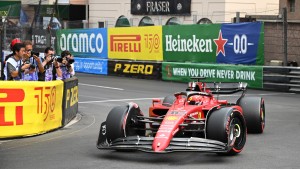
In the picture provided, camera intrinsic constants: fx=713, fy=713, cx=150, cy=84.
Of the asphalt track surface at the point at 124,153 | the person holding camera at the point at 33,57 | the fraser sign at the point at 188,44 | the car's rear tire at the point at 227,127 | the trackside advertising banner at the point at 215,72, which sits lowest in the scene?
the asphalt track surface at the point at 124,153

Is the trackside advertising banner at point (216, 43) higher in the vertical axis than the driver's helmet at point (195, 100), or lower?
higher

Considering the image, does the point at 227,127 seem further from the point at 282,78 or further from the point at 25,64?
the point at 282,78

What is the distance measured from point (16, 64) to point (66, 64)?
308 cm

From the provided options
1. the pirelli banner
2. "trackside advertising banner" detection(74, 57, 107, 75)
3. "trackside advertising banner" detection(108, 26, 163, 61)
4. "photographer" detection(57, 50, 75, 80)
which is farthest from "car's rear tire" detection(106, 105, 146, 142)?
"trackside advertising banner" detection(74, 57, 107, 75)

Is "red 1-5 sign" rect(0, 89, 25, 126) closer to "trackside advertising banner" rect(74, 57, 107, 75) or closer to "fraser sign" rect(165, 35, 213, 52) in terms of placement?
"fraser sign" rect(165, 35, 213, 52)

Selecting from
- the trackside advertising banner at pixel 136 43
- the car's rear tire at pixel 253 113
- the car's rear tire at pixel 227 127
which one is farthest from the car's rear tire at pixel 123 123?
the trackside advertising banner at pixel 136 43

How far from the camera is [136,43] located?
30609 millimetres

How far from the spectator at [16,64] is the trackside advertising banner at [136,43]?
53.7 feet

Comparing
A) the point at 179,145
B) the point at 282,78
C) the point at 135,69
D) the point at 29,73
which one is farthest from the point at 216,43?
the point at 179,145

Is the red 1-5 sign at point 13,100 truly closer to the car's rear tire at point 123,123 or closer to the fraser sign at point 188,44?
the car's rear tire at point 123,123

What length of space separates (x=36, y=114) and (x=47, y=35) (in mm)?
25047

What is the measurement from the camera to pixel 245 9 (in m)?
39.9

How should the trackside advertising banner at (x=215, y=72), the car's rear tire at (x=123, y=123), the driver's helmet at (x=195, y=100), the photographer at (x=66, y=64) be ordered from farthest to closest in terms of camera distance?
the trackside advertising banner at (x=215, y=72)
the photographer at (x=66, y=64)
the driver's helmet at (x=195, y=100)
the car's rear tire at (x=123, y=123)

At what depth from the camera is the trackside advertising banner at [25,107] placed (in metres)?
12.5
